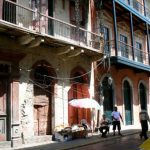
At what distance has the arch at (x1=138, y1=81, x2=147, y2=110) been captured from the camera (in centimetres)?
2536

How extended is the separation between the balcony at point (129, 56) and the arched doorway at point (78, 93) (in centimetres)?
221

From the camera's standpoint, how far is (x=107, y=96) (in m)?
20.9

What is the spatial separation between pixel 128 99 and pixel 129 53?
3209mm

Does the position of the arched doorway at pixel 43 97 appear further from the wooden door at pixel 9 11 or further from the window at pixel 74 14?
the window at pixel 74 14

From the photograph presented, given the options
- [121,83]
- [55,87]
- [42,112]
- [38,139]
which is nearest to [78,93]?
[55,87]

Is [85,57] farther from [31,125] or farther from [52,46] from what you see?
[31,125]

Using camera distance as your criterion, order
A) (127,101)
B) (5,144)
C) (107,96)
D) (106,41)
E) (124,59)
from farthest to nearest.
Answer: (127,101), (107,96), (124,59), (106,41), (5,144)

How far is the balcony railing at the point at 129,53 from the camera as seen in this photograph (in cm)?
2117

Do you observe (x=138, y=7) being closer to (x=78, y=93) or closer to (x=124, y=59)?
(x=124, y=59)

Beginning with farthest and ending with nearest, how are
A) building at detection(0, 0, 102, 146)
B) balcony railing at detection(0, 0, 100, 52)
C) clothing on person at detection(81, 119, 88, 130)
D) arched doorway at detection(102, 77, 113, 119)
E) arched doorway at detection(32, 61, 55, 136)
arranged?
arched doorway at detection(102, 77, 113, 119) → clothing on person at detection(81, 119, 88, 130) → arched doorway at detection(32, 61, 55, 136) → balcony railing at detection(0, 0, 100, 52) → building at detection(0, 0, 102, 146)

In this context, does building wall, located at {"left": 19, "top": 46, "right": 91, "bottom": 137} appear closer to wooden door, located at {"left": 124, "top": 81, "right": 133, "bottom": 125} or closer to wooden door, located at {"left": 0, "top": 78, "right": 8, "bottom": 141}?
wooden door, located at {"left": 0, "top": 78, "right": 8, "bottom": 141}

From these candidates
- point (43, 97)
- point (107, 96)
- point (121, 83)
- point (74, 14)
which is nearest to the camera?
point (43, 97)

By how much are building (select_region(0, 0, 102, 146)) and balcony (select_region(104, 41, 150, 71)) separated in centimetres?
198

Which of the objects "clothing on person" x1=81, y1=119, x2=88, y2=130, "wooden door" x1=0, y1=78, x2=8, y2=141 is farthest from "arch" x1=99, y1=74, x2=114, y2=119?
"wooden door" x1=0, y1=78, x2=8, y2=141
